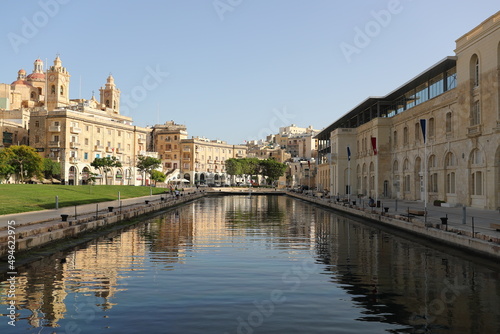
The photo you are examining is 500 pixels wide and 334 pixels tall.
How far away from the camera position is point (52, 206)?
37562 mm

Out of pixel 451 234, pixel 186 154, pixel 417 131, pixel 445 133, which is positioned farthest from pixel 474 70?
pixel 186 154

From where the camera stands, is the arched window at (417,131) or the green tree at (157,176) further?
the green tree at (157,176)

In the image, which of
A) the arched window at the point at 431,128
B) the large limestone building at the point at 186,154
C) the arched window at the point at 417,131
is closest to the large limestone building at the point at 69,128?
the large limestone building at the point at 186,154

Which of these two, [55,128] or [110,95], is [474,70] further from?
[110,95]

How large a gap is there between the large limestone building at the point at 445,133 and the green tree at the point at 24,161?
55.5 meters

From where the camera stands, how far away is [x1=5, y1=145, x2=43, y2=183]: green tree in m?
74.9

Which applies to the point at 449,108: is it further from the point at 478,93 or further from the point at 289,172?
the point at 289,172

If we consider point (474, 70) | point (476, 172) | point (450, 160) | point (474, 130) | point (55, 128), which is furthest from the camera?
point (55, 128)

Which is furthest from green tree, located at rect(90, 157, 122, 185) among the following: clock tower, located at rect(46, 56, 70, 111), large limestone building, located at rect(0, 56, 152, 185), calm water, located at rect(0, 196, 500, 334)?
calm water, located at rect(0, 196, 500, 334)

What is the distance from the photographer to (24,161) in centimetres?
7594

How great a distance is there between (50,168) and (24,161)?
9.64 m

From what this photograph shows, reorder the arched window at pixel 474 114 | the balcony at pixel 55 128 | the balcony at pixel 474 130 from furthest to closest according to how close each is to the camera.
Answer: the balcony at pixel 55 128 < the arched window at pixel 474 114 < the balcony at pixel 474 130

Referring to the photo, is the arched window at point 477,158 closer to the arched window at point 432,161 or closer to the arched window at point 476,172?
the arched window at point 476,172

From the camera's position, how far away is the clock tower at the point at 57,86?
11400 centimetres
